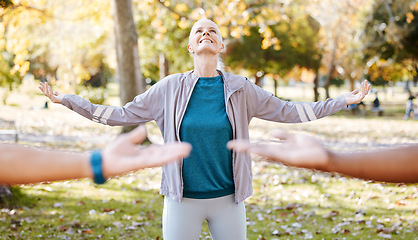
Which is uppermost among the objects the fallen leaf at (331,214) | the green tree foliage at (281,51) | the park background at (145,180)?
the green tree foliage at (281,51)

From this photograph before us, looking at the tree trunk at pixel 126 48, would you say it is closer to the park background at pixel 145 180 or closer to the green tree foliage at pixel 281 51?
the park background at pixel 145 180

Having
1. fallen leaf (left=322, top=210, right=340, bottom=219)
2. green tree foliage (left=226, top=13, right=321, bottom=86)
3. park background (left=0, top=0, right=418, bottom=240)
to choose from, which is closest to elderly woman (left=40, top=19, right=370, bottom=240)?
park background (left=0, top=0, right=418, bottom=240)

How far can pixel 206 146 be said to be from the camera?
2857 millimetres

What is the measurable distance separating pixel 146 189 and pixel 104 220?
1849mm

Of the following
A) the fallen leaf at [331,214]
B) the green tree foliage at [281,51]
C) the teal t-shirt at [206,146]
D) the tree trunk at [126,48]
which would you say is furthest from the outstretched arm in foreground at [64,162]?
the green tree foliage at [281,51]

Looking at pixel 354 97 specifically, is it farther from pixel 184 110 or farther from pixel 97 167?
pixel 97 167

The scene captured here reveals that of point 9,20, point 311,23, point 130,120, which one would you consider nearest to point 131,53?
point 9,20

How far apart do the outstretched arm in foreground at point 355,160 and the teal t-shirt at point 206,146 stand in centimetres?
117

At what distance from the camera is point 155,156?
161cm

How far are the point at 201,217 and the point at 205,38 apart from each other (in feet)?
4.18

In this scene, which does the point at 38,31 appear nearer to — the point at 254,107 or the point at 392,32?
the point at 392,32

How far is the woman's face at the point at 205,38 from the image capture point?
9.84 feet

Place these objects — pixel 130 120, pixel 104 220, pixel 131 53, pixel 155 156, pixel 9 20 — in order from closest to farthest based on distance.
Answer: pixel 155 156 < pixel 130 120 < pixel 104 220 < pixel 131 53 < pixel 9 20

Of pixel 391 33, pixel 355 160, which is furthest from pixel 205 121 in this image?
pixel 391 33
